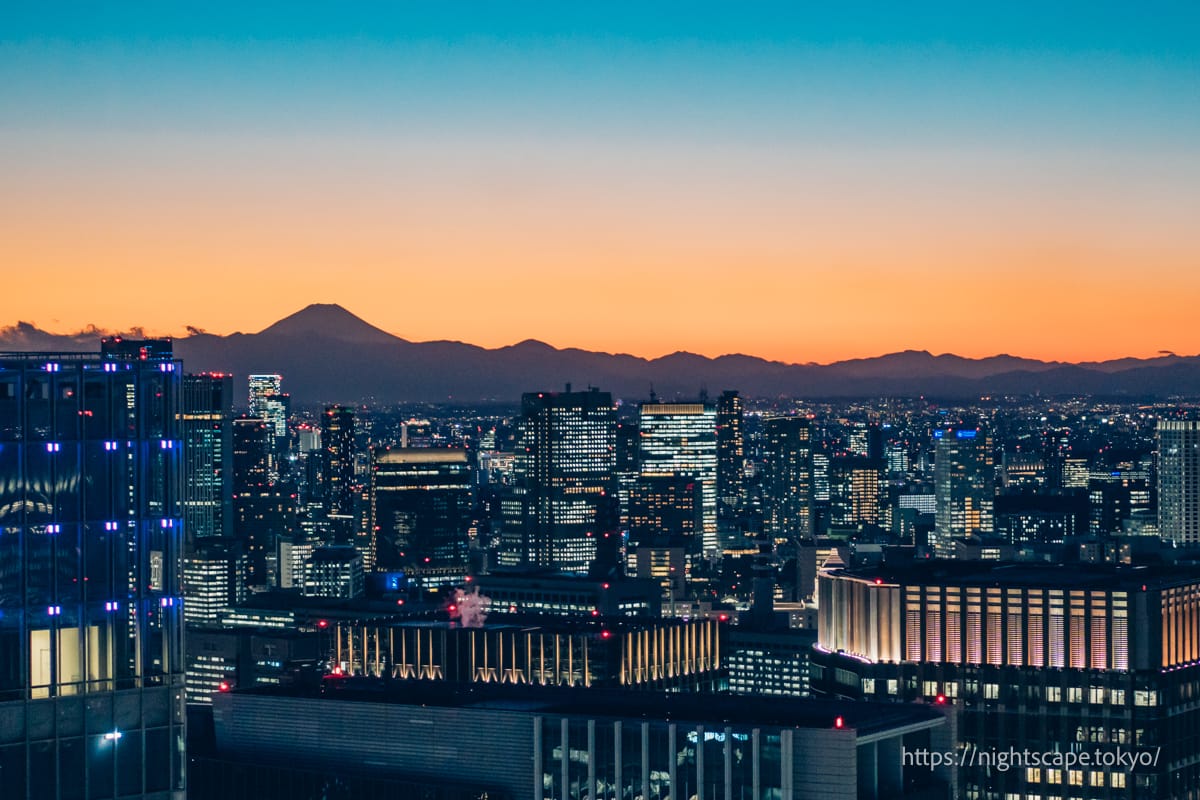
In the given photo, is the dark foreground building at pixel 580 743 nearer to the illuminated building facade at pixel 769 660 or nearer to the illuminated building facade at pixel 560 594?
the illuminated building facade at pixel 769 660

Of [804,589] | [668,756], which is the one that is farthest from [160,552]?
[804,589]

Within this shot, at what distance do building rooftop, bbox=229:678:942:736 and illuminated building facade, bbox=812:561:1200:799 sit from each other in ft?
52.8

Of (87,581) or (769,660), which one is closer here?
(87,581)

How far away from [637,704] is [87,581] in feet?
98.0

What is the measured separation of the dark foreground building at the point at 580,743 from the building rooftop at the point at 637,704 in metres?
0.08

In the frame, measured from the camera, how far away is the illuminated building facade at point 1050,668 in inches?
3118

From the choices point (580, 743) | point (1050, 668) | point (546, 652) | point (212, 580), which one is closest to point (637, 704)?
point (580, 743)

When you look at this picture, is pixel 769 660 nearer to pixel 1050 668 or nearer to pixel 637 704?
pixel 1050 668

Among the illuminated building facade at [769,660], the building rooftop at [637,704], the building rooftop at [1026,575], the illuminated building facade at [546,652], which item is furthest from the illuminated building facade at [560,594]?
the building rooftop at [637,704]

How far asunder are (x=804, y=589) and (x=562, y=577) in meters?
42.4

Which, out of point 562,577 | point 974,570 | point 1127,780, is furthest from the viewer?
point 562,577

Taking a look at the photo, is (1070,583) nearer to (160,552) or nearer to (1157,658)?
(1157,658)

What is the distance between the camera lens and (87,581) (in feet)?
120

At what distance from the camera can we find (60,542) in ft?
120
